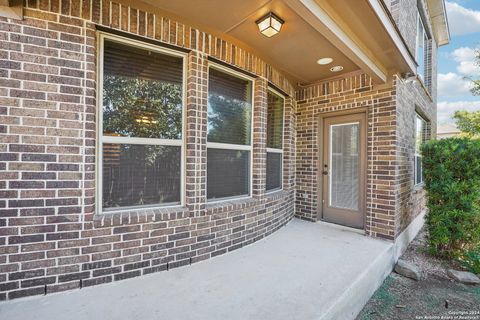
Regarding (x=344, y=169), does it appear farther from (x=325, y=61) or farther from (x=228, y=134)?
(x=228, y=134)

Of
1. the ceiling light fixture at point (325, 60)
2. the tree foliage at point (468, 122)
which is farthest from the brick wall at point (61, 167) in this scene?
the tree foliage at point (468, 122)

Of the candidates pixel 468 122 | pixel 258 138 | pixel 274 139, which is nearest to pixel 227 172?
pixel 258 138

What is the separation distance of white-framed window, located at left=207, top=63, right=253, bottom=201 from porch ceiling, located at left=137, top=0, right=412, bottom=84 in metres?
0.50

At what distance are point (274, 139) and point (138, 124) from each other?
2.38 m

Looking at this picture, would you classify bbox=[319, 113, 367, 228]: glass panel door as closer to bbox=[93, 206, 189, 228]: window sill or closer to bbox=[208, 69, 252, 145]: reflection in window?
bbox=[208, 69, 252, 145]: reflection in window

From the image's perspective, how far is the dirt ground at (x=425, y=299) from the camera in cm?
242

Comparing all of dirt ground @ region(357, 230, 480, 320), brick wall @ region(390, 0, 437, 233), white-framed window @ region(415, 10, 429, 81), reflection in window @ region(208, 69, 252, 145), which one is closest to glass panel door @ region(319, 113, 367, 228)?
brick wall @ region(390, 0, 437, 233)

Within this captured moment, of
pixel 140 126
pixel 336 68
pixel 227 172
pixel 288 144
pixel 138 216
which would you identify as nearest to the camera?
pixel 138 216

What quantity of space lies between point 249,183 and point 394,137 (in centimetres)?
231

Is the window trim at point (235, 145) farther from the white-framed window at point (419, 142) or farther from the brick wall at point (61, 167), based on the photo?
the white-framed window at point (419, 142)

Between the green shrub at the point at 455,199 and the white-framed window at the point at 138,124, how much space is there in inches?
154

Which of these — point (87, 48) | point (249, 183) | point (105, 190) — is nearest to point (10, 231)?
point (105, 190)

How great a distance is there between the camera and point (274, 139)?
13.4 feet

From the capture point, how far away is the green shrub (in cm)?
343
